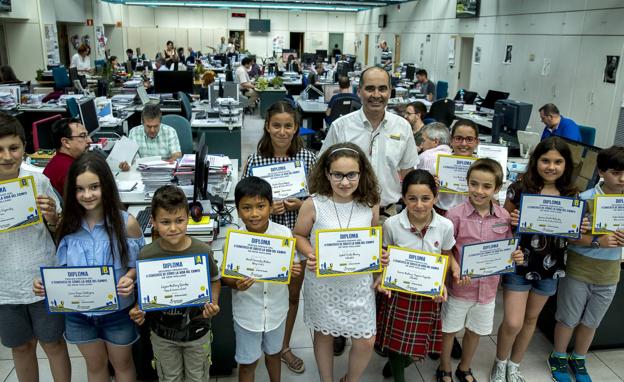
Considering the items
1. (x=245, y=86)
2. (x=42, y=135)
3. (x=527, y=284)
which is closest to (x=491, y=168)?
(x=527, y=284)

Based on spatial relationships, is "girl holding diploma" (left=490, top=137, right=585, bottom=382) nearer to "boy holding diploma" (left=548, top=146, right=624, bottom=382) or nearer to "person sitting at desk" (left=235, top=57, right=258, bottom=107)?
"boy holding diploma" (left=548, top=146, right=624, bottom=382)

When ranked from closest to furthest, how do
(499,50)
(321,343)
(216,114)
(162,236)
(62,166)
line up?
1. (162,236)
2. (321,343)
3. (62,166)
4. (216,114)
5. (499,50)

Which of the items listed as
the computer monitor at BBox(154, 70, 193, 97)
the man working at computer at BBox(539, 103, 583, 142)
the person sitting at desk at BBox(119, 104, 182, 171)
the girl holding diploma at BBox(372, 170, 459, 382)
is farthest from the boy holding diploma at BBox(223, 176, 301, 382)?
the computer monitor at BBox(154, 70, 193, 97)

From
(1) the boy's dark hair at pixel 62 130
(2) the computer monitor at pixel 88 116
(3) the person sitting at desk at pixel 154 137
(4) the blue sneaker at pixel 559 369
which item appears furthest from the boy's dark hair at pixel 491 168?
(2) the computer monitor at pixel 88 116

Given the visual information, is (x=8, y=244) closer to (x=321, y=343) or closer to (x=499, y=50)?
(x=321, y=343)

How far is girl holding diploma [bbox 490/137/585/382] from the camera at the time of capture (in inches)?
96.8

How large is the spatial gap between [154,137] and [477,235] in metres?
3.25

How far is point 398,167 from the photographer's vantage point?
9.94 feet

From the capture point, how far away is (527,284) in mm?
2582

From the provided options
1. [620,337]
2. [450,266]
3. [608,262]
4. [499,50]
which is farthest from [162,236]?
[499,50]

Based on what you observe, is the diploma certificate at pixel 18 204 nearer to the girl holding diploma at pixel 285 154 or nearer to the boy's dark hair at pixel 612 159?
the girl holding diploma at pixel 285 154

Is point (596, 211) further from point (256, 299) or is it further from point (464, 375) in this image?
point (256, 299)

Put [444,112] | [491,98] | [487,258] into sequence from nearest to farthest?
[487,258], [444,112], [491,98]

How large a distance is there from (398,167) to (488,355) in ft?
4.41
